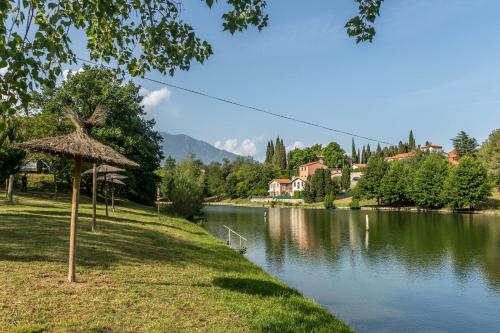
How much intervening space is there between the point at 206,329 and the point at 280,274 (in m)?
14.2

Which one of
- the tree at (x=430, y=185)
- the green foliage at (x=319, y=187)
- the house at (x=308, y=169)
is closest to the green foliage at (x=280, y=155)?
the house at (x=308, y=169)

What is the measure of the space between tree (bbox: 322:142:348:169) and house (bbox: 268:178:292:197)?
87.4 feet

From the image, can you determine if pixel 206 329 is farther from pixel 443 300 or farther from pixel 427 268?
pixel 427 268

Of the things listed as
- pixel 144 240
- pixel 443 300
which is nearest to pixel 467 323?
pixel 443 300

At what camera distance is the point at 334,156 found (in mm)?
141250

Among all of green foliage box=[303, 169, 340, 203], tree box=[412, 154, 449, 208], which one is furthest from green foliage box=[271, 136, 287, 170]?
tree box=[412, 154, 449, 208]

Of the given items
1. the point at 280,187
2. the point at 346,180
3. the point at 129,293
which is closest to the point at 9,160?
the point at 129,293

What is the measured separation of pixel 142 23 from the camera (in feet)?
20.3

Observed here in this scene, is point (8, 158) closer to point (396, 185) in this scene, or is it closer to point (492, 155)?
point (396, 185)

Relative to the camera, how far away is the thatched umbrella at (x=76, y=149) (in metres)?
9.24

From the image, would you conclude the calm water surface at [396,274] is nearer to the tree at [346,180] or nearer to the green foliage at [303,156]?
the tree at [346,180]

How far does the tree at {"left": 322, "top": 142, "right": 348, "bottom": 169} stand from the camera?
14062 centimetres

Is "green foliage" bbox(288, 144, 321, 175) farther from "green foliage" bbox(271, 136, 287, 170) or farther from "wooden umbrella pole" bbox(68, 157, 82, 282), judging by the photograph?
"wooden umbrella pole" bbox(68, 157, 82, 282)

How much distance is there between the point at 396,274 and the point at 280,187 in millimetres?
97148
